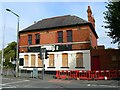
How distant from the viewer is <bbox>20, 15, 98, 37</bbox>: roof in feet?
121

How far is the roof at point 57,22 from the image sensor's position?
1454 inches

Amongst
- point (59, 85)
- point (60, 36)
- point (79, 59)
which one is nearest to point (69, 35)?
point (60, 36)

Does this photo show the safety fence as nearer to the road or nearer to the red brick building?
the road

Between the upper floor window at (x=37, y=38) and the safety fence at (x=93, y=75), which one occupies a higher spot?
→ the upper floor window at (x=37, y=38)

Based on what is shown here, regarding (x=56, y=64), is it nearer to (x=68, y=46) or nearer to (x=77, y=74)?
(x=68, y=46)

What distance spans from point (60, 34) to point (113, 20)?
51.2ft

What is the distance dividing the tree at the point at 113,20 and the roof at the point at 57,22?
10633 millimetres

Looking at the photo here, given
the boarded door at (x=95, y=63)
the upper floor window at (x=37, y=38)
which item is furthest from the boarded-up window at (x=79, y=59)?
the upper floor window at (x=37, y=38)

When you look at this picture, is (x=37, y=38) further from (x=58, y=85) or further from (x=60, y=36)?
(x=58, y=85)

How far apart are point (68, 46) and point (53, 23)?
5.87 meters

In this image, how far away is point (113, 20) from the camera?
23.1m

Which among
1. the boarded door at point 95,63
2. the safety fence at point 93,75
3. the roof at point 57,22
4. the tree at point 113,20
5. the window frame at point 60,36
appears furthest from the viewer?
the window frame at point 60,36

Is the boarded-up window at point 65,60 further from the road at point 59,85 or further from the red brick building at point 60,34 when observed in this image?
the road at point 59,85

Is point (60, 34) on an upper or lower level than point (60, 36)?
upper
